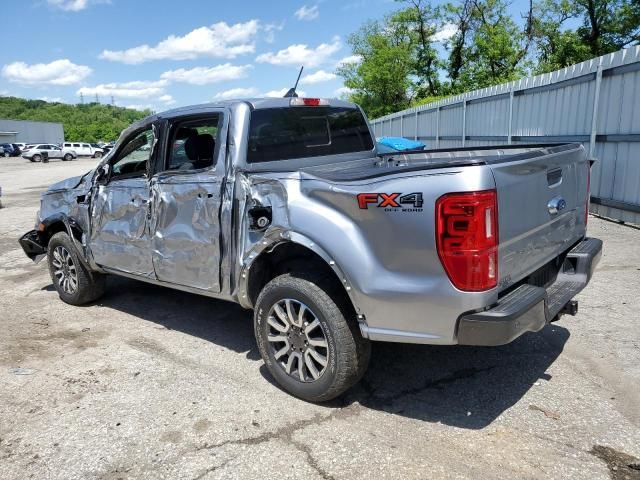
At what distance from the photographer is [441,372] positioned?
3818mm

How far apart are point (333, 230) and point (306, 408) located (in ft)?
3.82

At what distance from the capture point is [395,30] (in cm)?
4394

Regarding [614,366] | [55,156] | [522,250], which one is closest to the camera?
[522,250]

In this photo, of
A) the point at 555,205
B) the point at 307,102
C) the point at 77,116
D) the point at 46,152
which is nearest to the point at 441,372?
the point at 555,205

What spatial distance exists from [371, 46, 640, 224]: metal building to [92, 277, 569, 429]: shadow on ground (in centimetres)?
467

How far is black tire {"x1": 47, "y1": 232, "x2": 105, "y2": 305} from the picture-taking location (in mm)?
5371

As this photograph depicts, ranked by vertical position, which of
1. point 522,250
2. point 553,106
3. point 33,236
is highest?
point 553,106

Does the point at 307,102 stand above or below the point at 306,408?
above

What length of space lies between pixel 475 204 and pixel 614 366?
2068mm

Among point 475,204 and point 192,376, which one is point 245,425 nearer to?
point 192,376

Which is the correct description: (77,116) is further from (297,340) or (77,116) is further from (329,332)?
(329,332)

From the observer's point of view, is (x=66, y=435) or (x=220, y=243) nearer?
(x=66, y=435)

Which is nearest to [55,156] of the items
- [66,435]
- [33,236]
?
[33,236]

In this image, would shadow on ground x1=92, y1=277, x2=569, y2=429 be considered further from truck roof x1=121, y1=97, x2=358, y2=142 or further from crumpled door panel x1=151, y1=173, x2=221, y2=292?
truck roof x1=121, y1=97, x2=358, y2=142
